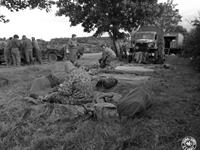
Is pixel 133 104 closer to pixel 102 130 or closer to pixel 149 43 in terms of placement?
pixel 102 130

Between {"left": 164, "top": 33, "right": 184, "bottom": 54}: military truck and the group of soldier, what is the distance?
1778 centimetres

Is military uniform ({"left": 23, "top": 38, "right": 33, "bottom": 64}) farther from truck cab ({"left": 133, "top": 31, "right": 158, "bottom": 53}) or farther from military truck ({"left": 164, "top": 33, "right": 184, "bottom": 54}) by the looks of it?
military truck ({"left": 164, "top": 33, "right": 184, "bottom": 54})

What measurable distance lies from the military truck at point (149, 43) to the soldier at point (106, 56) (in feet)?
16.9

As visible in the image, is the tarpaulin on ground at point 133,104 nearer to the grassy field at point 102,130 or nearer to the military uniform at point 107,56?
the grassy field at point 102,130

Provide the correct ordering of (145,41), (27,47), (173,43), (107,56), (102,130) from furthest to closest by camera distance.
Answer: (173,43), (145,41), (27,47), (107,56), (102,130)

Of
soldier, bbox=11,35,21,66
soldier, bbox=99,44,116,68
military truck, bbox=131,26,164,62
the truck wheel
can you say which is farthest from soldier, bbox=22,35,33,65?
military truck, bbox=131,26,164,62

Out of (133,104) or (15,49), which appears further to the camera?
(15,49)

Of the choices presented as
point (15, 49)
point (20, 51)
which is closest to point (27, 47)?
point (20, 51)

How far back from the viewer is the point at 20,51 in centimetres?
1491

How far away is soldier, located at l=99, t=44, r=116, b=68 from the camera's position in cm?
1088

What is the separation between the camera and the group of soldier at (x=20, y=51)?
44.5ft

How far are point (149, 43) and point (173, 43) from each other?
36.5 feet

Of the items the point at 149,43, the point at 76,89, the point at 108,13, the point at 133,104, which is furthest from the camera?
the point at 108,13

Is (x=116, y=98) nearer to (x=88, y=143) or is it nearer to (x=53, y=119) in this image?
(x=53, y=119)
